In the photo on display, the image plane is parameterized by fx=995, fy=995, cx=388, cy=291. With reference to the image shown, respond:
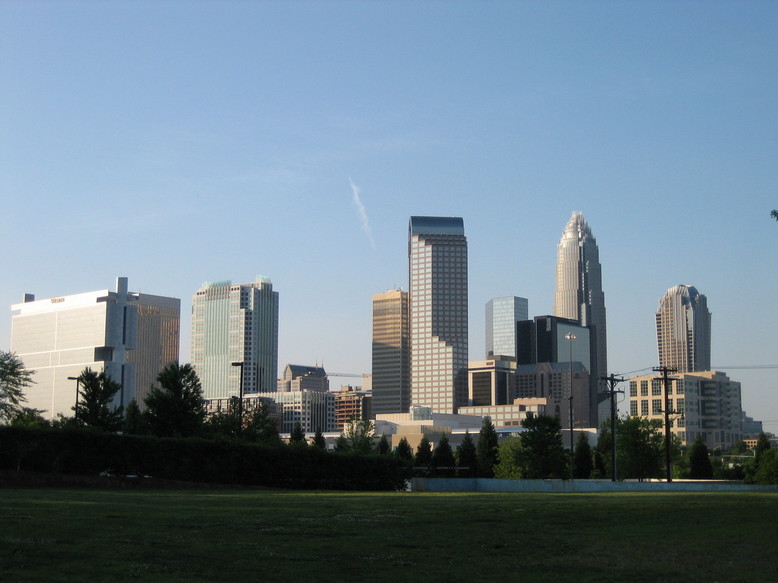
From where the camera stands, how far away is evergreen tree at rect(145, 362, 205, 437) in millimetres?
77000

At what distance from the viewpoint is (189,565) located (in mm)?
18641

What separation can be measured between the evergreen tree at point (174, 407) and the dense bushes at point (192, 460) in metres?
9.23

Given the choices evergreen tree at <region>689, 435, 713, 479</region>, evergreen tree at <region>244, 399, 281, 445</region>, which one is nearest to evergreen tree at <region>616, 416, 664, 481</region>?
evergreen tree at <region>689, 435, 713, 479</region>

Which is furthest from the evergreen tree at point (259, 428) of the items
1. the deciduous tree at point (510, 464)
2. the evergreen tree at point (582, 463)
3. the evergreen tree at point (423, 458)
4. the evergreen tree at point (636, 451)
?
the evergreen tree at point (582, 463)

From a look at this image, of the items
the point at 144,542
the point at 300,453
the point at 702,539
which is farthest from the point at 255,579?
the point at 300,453

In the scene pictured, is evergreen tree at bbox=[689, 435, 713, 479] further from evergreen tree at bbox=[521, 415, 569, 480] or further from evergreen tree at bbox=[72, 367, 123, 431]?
evergreen tree at bbox=[72, 367, 123, 431]

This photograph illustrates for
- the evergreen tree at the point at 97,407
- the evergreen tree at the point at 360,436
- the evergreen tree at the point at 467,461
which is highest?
the evergreen tree at the point at 97,407

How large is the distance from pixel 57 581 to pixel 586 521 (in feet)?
56.5

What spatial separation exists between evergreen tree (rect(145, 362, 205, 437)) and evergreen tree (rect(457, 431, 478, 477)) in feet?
216

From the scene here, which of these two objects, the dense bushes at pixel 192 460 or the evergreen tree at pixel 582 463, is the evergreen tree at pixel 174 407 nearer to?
the dense bushes at pixel 192 460

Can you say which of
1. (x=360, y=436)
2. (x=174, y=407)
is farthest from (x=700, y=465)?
(x=174, y=407)

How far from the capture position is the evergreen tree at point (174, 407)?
77.0 metres

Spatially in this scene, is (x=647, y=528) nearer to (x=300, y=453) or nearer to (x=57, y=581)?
(x=57, y=581)

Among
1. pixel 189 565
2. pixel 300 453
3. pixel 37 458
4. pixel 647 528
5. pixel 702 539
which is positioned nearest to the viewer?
pixel 189 565
